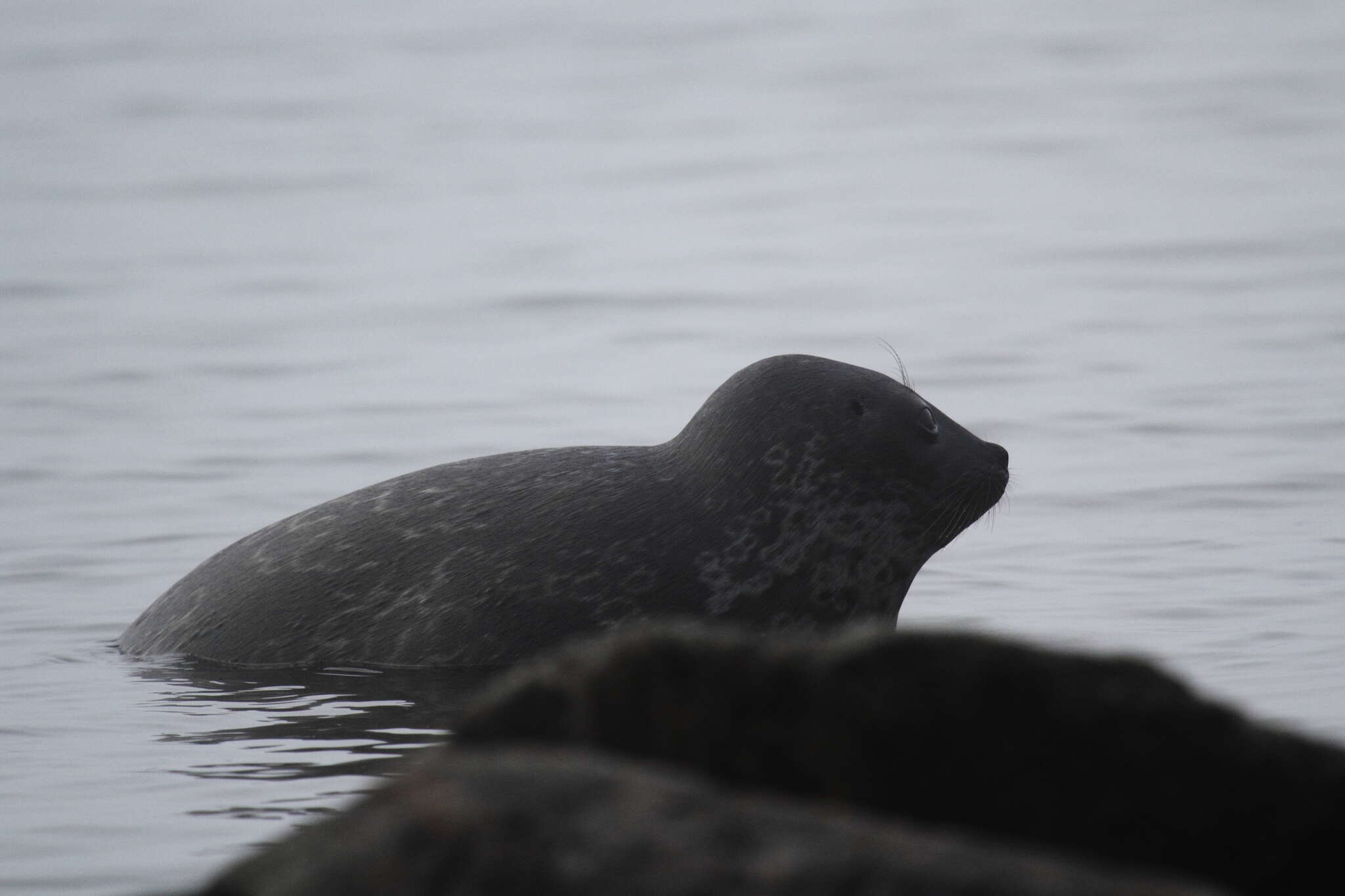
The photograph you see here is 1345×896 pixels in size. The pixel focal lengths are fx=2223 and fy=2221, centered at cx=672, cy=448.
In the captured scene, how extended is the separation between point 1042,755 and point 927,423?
4.33 metres

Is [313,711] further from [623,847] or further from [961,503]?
[623,847]

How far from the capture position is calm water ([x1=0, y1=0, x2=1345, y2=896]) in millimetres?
7215

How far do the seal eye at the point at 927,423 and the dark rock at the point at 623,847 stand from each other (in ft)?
14.3

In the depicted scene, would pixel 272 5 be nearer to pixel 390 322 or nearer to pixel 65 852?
pixel 390 322

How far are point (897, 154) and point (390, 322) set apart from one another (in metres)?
8.73

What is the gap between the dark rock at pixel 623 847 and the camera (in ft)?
9.16

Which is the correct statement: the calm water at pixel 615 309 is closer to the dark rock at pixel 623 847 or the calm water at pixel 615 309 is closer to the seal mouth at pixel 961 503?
the seal mouth at pixel 961 503

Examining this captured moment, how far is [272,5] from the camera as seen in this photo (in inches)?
1542

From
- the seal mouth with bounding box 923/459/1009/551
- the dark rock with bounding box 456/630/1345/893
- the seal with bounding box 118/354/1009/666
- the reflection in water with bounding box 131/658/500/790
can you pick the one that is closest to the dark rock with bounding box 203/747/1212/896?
the dark rock with bounding box 456/630/1345/893

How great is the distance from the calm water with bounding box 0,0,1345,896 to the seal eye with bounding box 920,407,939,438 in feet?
2.67

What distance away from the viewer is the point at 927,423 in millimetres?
7484

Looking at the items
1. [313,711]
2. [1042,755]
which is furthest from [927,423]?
[1042,755]

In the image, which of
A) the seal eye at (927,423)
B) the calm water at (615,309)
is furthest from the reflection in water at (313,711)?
the seal eye at (927,423)

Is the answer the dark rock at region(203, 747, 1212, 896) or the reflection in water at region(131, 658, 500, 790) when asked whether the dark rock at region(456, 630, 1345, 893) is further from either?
the reflection in water at region(131, 658, 500, 790)
